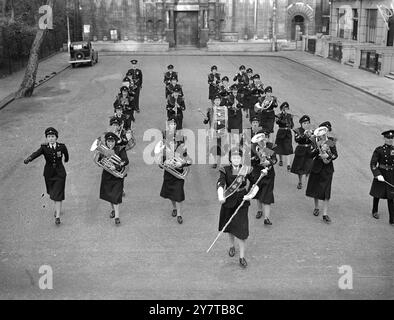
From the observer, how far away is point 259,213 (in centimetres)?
1073

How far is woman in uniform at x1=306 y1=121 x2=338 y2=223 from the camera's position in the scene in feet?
33.6

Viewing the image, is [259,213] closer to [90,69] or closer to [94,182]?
[94,182]

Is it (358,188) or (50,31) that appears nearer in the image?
(358,188)

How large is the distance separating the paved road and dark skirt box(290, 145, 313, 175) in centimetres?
51

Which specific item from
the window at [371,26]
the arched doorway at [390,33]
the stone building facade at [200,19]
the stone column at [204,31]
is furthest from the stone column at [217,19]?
the arched doorway at [390,33]

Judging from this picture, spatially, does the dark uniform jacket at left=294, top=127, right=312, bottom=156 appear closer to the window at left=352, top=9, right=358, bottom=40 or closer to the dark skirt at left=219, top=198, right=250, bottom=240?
the dark skirt at left=219, top=198, right=250, bottom=240

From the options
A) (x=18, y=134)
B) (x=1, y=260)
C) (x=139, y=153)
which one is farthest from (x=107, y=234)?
(x=18, y=134)

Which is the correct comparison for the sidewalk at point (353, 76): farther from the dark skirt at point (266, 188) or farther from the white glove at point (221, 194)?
the white glove at point (221, 194)

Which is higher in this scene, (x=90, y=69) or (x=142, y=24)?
(x=142, y=24)

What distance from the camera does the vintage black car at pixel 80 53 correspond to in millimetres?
37094

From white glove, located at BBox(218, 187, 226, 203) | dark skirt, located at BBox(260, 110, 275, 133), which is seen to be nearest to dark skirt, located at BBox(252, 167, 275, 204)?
white glove, located at BBox(218, 187, 226, 203)
